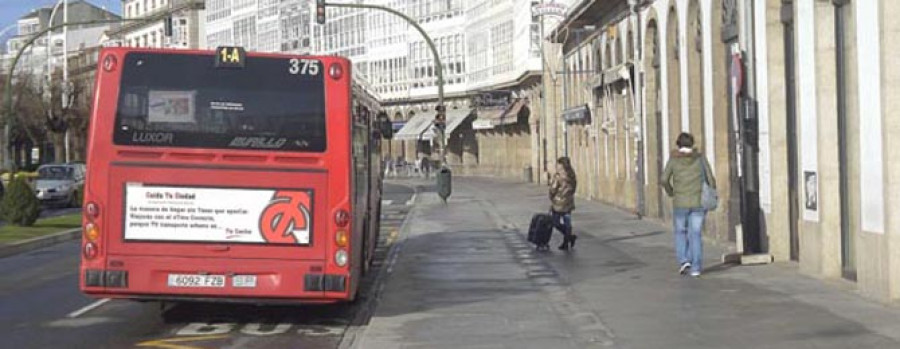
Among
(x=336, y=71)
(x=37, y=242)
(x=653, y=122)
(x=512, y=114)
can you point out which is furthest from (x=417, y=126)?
(x=336, y=71)

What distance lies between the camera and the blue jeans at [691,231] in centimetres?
1747

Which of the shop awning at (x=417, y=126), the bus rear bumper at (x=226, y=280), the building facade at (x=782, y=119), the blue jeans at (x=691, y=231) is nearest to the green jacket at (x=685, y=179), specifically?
the blue jeans at (x=691, y=231)

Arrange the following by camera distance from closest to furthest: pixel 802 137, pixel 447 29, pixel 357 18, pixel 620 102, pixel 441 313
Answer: pixel 441 313, pixel 802 137, pixel 620 102, pixel 447 29, pixel 357 18

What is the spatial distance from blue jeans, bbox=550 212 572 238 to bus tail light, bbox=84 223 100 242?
1132 centimetres

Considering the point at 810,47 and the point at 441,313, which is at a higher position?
the point at 810,47

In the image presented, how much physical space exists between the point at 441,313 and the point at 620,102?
73.7 ft

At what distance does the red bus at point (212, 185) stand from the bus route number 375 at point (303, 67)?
0.04m

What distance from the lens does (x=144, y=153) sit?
12906mm

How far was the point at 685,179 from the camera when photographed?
57.3 ft

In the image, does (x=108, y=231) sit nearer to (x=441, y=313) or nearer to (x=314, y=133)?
(x=314, y=133)

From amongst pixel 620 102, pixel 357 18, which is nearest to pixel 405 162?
pixel 357 18

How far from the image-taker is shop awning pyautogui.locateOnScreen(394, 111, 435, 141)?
82938 millimetres

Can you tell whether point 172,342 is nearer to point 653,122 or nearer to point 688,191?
point 688,191

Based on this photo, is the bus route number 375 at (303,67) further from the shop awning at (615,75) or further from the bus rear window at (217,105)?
the shop awning at (615,75)
